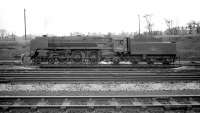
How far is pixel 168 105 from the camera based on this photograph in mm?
7059

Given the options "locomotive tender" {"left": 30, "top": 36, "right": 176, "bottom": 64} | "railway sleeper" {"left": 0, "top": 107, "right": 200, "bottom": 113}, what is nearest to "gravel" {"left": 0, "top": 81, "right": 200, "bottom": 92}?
"railway sleeper" {"left": 0, "top": 107, "right": 200, "bottom": 113}

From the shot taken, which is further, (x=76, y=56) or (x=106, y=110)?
(x=76, y=56)

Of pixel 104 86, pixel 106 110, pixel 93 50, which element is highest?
pixel 93 50

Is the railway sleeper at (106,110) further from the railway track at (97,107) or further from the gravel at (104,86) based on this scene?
the gravel at (104,86)

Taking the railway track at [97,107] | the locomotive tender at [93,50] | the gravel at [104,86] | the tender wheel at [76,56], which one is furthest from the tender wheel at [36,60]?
the railway track at [97,107]

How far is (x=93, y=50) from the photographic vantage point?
65.5 feet

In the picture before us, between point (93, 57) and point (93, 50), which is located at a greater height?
point (93, 50)

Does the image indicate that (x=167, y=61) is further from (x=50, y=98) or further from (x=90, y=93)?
(x=50, y=98)

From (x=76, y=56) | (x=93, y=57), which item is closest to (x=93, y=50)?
(x=93, y=57)

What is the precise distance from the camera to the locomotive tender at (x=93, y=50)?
19.7 meters

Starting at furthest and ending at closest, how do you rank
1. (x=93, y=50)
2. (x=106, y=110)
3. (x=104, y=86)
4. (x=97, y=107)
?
1. (x=93, y=50)
2. (x=104, y=86)
3. (x=97, y=107)
4. (x=106, y=110)

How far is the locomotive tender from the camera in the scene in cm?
1973

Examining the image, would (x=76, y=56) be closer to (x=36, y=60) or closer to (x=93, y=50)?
(x=93, y=50)

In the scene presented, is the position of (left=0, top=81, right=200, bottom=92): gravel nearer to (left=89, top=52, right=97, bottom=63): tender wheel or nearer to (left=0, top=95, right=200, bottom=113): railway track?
(left=0, top=95, right=200, bottom=113): railway track
